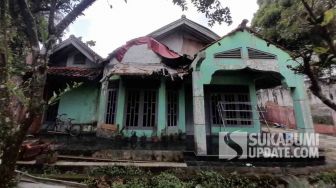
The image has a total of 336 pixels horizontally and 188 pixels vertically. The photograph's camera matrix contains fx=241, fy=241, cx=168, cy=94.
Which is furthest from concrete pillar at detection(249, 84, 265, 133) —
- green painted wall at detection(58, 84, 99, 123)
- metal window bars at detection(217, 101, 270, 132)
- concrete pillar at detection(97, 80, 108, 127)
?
green painted wall at detection(58, 84, 99, 123)

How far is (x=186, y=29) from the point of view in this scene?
44.3ft

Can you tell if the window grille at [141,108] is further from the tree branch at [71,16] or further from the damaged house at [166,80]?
the tree branch at [71,16]

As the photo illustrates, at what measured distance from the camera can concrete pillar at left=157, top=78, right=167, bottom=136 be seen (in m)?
11.2

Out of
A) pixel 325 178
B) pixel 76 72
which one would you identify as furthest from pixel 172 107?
pixel 325 178

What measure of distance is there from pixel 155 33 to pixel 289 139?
8.27 m

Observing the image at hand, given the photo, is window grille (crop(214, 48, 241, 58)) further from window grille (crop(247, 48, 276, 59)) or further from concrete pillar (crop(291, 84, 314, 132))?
concrete pillar (crop(291, 84, 314, 132))

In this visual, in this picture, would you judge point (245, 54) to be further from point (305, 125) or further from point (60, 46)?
point (60, 46)

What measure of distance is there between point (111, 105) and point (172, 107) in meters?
2.98

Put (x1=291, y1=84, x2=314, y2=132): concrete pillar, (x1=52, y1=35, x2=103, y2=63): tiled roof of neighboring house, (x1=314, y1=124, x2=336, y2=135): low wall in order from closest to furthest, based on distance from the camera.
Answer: (x1=291, y1=84, x2=314, y2=132): concrete pillar → (x1=52, y1=35, x2=103, y2=63): tiled roof of neighboring house → (x1=314, y1=124, x2=336, y2=135): low wall

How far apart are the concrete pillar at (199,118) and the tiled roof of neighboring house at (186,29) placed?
4.75 m

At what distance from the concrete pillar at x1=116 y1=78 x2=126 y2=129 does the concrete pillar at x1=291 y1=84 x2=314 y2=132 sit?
730 centimetres

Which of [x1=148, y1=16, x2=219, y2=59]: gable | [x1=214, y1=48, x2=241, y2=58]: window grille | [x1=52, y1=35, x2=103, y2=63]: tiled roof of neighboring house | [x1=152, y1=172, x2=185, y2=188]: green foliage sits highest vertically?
[x1=148, y1=16, x2=219, y2=59]: gable

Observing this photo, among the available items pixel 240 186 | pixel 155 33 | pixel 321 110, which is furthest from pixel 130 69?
pixel 321 110

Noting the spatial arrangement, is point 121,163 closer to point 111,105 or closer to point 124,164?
point 124,164
